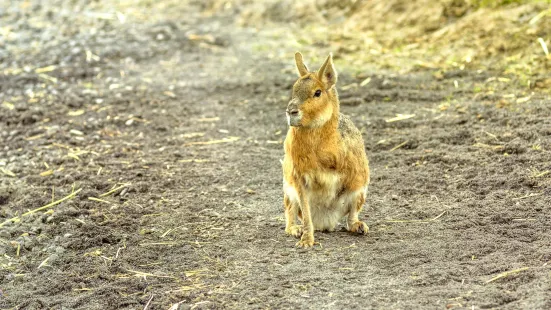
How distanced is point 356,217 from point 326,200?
295mm

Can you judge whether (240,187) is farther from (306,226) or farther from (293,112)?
(293,112)

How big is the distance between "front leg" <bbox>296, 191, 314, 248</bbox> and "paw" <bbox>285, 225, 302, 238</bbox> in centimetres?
11

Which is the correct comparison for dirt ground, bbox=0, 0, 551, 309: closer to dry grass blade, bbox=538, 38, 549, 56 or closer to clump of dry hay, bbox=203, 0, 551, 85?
clump of dry hay, bbox=203, 0, 551, 85

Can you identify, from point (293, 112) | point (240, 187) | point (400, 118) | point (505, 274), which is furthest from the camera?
point (400, 118)

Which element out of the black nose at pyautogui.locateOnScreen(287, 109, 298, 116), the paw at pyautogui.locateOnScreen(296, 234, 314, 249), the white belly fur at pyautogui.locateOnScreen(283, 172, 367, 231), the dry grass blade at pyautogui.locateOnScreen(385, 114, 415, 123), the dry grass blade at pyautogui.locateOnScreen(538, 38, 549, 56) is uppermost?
the black nose at pyautogui.locateOnScreen(287, 109, 298, 116)

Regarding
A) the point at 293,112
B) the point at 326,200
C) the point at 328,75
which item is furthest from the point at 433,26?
the point at 293,112

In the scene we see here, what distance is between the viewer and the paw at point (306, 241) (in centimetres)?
575

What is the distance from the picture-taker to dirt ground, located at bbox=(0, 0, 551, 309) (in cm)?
506

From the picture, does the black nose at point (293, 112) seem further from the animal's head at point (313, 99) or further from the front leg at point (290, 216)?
the front leg at point (290, 216)

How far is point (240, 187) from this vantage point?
7141 millimetres

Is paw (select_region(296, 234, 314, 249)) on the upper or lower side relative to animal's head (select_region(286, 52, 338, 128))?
lower

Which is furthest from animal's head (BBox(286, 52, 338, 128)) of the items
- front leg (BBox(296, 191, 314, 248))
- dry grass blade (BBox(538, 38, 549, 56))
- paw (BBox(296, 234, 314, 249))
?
dry grass blade (BBox(538, 38, 549, 56))

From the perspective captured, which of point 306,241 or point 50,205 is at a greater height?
point 306,241

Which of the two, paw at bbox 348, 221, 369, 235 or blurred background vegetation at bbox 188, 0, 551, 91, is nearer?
paw at bbox 348, 221, 369, 235
